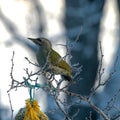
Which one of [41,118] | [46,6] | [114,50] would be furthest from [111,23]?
[41,118]

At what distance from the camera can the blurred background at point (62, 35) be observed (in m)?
6.93

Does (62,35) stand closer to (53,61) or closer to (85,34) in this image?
(85,34)

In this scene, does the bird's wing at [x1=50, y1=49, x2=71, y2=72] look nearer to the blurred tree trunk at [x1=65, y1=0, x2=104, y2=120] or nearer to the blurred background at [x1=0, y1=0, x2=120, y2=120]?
the blurred background at [x1=0, y1=0, x2=120, y2=120]

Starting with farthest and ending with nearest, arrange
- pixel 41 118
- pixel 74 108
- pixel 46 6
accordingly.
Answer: pixel 46 6, pixel 74 108, pixel 41 118

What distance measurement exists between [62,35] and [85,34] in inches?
10.5

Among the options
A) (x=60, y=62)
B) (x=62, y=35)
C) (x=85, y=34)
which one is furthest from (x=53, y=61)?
(x=62, y=35)

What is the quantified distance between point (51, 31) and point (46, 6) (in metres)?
0.26

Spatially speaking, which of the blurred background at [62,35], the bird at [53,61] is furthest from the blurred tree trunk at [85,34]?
the bird at [53,61]

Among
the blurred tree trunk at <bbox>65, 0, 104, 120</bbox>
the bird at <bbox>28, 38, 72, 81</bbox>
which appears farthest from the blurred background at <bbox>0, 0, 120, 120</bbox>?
the bird at <bbox>28, 38, 72, 81</bbox>

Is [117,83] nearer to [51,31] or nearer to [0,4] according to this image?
[51,31]

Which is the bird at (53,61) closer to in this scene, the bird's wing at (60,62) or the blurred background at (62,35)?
the bird's wing at (60,62)

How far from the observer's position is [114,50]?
7.71 metres

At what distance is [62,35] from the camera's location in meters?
7.12

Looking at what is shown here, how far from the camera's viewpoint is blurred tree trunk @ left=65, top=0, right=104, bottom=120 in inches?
272
